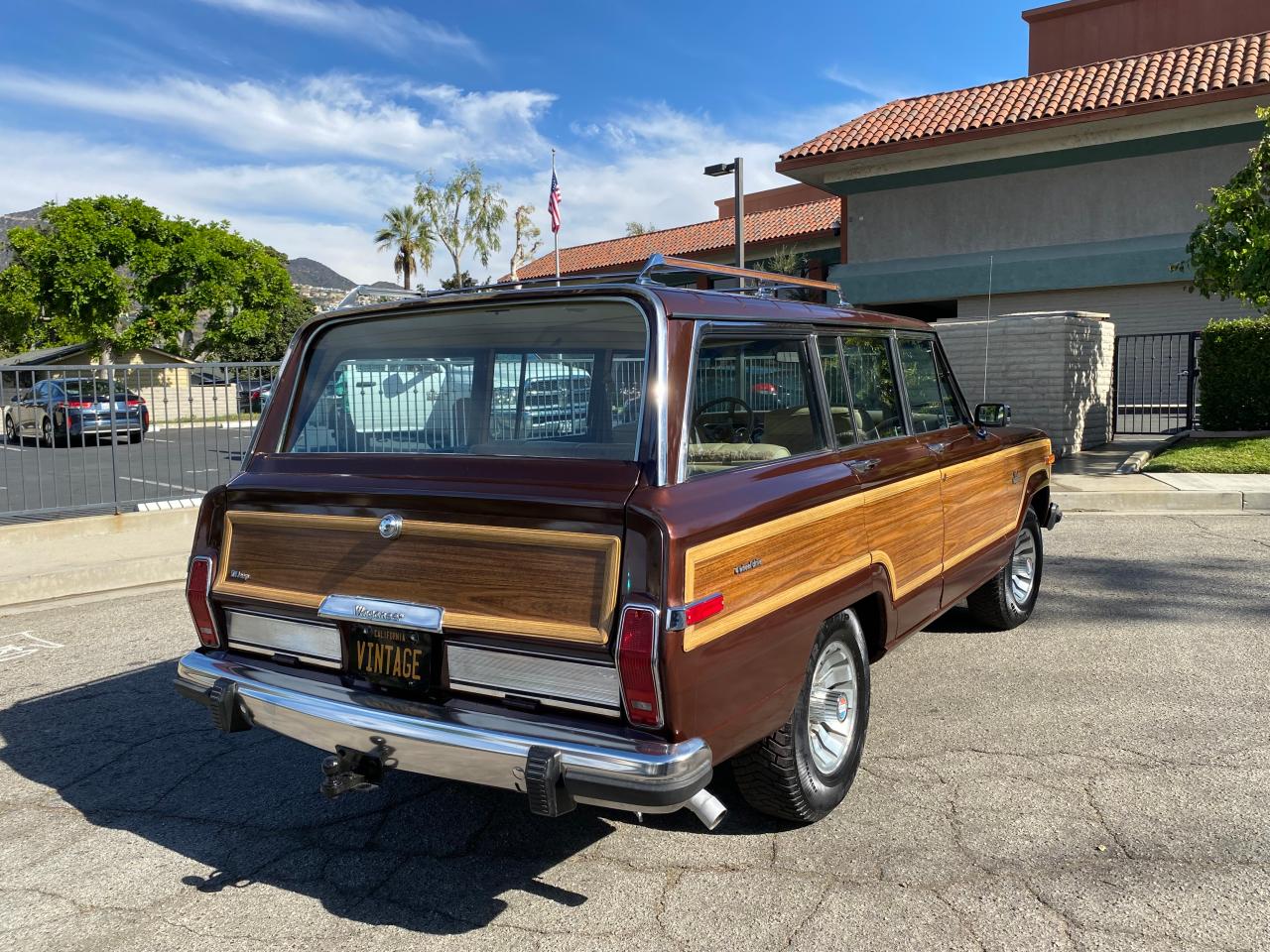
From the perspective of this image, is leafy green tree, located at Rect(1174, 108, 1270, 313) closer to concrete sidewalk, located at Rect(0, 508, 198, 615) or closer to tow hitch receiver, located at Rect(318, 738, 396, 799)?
concrete sidewalk, located at Rect(0, 508, 198, 615)

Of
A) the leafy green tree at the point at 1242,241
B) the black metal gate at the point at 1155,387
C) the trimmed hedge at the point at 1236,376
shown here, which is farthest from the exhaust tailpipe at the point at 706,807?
the black metal gate at the point at 1155,387

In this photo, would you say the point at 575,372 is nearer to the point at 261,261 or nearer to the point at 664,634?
the point at 664,634

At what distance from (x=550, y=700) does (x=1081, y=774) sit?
2.24m

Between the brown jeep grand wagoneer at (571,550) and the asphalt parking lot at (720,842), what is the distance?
0.37 metres

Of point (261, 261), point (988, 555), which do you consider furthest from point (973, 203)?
point (261, 261)

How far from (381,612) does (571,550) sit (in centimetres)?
69

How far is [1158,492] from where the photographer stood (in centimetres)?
1045

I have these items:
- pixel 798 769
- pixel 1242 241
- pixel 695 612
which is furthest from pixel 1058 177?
pixel 695 612

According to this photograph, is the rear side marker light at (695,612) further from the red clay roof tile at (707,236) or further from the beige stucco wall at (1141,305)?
the red clay roof tile at (707,236)

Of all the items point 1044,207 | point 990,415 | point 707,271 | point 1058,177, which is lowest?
point 990,415

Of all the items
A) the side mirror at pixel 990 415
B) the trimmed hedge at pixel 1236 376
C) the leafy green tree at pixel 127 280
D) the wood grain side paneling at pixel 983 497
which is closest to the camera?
the wood grain side paneling at pixel 983 497

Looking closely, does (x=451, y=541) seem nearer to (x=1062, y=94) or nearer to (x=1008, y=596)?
(x=1008, y=596)

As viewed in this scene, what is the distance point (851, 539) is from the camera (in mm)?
3555

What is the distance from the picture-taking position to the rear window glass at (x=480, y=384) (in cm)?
323
